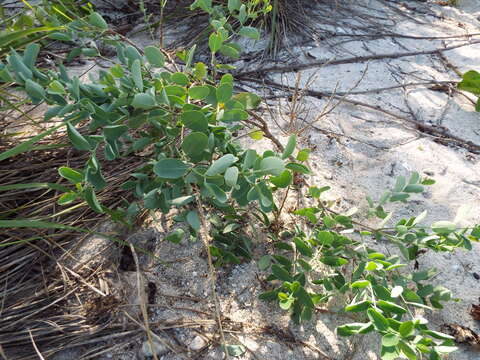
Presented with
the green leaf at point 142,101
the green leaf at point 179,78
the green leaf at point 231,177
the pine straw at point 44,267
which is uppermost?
the green leaf at point 142,101

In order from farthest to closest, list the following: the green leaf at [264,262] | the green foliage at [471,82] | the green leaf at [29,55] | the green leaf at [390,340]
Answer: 1. the green foliage at [471,82]
2. the green leaf at [264,262]
3. the green leaf at [29,55]
4. the green leaf at [390,340]

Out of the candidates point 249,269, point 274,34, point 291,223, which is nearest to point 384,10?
point 274,34

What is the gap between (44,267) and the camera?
113 centimetres

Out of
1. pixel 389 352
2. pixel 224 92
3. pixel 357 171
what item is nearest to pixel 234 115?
pixel 224 92

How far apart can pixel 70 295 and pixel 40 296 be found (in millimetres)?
77

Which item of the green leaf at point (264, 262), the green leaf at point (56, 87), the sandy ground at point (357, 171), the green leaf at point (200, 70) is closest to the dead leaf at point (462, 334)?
the sandy ground at point (357, 171)

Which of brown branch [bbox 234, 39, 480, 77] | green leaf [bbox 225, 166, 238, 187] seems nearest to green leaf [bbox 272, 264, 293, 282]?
green leaf [bbox 225, 166, 238, 187]

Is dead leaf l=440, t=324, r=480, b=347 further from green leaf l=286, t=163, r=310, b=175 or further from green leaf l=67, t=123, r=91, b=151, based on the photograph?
green leaf l=67, t=123, r=91, b=151

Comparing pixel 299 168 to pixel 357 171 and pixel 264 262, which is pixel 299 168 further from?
pixel 357 171

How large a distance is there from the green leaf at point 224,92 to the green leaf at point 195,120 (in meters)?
0.12

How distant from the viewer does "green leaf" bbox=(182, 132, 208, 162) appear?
0.83 metres

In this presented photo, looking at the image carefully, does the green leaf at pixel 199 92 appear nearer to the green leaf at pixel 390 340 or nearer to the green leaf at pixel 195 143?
the green leaf at pixel 195 143

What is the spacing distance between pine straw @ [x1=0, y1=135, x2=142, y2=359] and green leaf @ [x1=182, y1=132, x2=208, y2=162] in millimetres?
504

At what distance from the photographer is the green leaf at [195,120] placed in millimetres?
853
